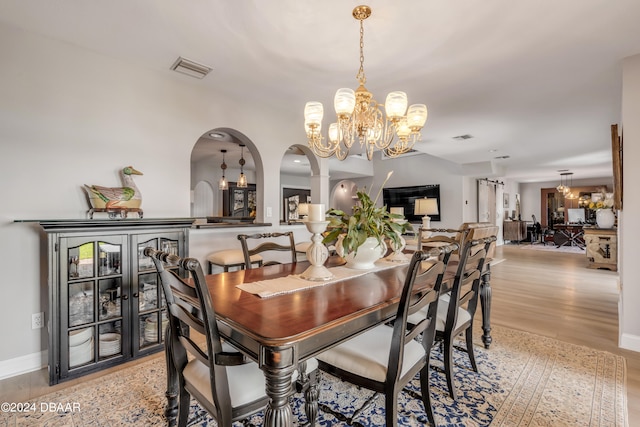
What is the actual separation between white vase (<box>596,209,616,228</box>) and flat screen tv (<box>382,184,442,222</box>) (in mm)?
3326

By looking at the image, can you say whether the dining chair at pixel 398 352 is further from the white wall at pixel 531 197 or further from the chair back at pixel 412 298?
the white wall at pixel 531 197

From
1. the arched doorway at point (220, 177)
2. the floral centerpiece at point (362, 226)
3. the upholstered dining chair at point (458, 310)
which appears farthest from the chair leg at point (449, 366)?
the arched doorway at point (220, 177)

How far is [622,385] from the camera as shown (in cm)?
202

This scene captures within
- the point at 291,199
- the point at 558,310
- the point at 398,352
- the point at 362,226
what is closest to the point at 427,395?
the point at 398,352

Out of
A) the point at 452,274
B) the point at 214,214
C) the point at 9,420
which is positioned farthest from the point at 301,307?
the point at 214,214

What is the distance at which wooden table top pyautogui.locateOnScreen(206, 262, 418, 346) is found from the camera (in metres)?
1.07

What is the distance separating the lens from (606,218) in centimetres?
596

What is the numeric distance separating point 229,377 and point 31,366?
6.67ft

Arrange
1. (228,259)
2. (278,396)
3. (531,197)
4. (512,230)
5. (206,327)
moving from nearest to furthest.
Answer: (278,396), (206,327), (228,259), (512,230), (531,197)

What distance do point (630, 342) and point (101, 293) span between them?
4222mm

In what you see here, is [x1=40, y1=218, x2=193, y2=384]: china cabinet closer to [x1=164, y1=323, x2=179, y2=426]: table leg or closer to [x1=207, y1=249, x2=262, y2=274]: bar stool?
[x1=207, y1=249, x2=262, y2=274]: bar stool

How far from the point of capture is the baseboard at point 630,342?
254 centimetres

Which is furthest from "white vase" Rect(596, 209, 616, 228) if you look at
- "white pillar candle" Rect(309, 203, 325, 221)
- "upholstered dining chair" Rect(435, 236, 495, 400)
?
"white pillar candle" Rect(309, 203, 325, 221)

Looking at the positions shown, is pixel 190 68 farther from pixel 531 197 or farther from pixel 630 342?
pixel 531 197
